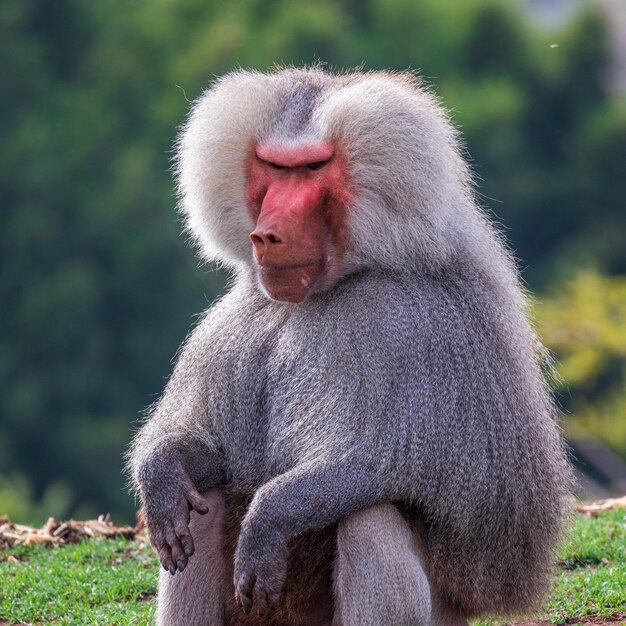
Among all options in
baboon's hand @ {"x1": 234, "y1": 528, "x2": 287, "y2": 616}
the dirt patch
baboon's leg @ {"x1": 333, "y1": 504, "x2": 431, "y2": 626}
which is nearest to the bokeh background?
the dirt patch

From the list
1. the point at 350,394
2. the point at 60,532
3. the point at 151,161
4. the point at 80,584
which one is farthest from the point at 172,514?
the point at 151,161

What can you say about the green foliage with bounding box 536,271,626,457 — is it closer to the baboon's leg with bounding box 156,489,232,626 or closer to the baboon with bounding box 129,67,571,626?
the baboon with bounding box 129,67,571,626

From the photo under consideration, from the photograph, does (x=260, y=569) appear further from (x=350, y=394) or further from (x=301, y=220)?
(x=301, y=220)

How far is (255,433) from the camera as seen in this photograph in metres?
5.02

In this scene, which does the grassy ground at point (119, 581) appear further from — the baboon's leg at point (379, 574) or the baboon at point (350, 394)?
the baboon's leg at point (379, 574)

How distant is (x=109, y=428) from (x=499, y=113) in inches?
747

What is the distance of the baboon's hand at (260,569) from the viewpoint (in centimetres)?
464

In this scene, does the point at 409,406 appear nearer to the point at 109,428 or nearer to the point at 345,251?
the point at 345,251

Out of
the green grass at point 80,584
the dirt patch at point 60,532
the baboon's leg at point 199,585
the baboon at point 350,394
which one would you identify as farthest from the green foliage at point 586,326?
the baboon's leg at point 199,585

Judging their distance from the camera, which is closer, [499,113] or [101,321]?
[101,321]

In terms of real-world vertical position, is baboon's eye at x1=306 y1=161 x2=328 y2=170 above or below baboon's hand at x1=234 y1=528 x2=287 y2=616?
above

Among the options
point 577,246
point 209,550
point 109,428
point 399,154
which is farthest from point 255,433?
point 577,246

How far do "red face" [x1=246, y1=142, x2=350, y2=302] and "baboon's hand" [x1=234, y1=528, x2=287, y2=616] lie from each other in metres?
0.83

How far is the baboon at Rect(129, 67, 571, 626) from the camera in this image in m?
4.65
